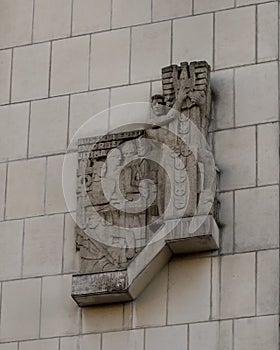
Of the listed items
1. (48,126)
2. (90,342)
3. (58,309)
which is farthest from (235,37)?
(90,342)

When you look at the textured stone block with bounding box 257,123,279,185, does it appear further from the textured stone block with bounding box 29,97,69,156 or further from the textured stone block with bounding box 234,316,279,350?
the textured stone block with bounding box 29,97,69,156

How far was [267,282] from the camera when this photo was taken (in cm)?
1255

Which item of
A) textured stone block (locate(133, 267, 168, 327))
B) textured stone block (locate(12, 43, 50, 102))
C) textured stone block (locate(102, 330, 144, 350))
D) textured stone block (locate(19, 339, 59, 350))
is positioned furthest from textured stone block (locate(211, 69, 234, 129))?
textured stone block (locate(19, 339, 59, 350))

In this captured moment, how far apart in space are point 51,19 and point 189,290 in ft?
8.99

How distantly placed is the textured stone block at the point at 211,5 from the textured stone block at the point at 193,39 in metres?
0.06

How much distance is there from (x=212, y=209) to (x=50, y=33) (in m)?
2.30

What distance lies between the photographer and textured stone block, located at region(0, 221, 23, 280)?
44.0 feet

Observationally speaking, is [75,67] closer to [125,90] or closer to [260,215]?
[125,90]

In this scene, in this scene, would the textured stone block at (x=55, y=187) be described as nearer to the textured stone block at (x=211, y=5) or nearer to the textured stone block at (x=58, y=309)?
the textured stone block at (x=58, y=309)

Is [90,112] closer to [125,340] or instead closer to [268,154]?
[268,154]

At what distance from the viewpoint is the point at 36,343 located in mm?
13070

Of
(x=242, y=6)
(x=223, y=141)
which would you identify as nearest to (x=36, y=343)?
(x=223, y=141)

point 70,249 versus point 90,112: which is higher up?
point 90,112

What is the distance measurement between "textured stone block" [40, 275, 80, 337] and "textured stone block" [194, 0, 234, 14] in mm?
2293
